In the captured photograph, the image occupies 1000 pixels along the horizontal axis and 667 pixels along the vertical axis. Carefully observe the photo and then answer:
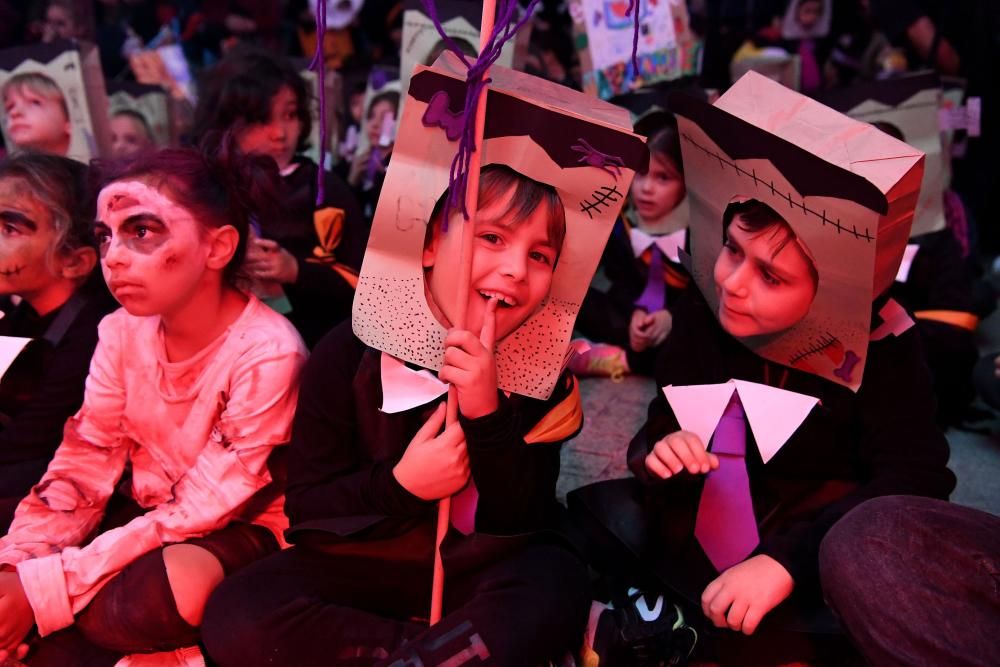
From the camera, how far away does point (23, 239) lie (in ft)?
6.15

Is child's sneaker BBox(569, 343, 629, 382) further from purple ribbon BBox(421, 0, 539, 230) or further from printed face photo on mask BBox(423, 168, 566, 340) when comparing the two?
purple ribbon BBox(421, 0, 539, 230)

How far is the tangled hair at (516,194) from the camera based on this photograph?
1355 mm

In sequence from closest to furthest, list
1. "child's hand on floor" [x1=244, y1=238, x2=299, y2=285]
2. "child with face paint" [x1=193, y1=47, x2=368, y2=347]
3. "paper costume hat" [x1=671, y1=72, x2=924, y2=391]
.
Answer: "paper costume hat" [x1=671, y1=72, x2=924, y2=391], "child's hand on floor" [x1=244, y1=238, x2=299, y2=285], "child with face paint" [x1=193, y1=47, x2=368, y2=347]

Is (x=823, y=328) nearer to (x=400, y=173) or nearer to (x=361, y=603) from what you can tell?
(x=400, y=173)

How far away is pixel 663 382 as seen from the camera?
172 centimetres

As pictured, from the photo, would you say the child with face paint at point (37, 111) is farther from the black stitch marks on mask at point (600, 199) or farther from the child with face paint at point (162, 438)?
the black stitch marks on mask at point (600, 199)

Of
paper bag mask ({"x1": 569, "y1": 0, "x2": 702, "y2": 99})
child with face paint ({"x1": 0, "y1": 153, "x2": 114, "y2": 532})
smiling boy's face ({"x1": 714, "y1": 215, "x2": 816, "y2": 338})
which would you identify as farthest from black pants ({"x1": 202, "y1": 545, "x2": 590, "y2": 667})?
paper bag mask ({"x1": 569, "y1": 0, "x2": 702, "y2": 99})

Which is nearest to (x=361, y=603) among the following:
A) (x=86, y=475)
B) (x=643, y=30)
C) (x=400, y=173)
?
(x=86, y=475)

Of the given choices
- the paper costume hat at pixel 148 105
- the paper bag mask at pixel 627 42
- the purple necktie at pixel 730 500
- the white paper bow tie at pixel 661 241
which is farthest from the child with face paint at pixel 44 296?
the paper bag mask at pixel 627 42

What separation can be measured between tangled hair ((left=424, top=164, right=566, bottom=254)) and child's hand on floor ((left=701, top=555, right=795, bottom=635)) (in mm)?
603

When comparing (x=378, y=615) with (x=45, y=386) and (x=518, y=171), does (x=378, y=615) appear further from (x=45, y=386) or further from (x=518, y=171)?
(x=45, y=386)

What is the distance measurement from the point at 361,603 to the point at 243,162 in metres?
0.84

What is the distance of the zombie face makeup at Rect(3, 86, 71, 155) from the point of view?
9.34 feet

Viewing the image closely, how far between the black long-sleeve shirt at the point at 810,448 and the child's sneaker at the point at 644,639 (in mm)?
115
